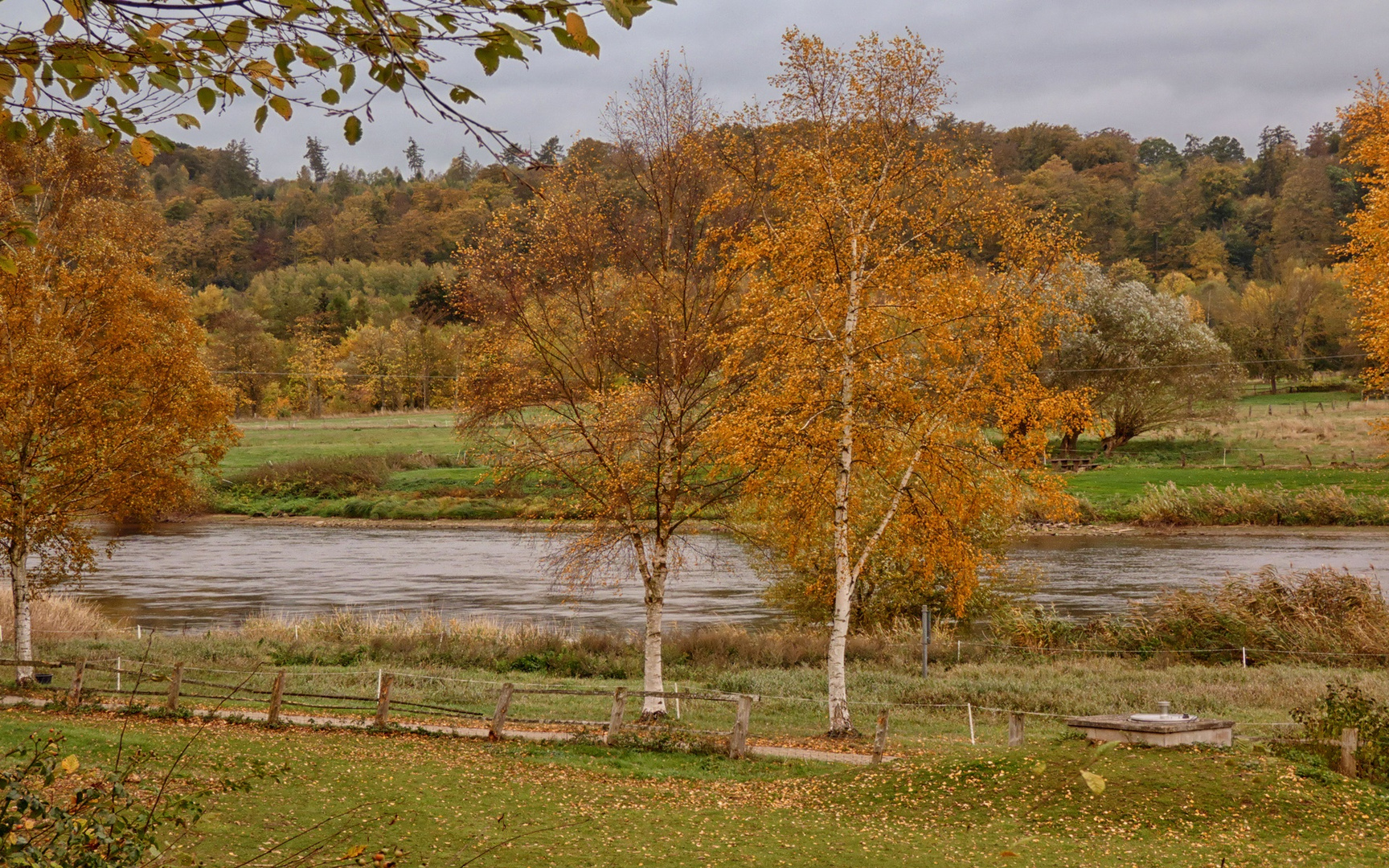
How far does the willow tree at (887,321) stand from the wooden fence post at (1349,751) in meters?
5.70

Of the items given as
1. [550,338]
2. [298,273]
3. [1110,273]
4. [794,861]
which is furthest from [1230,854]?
[298,273]

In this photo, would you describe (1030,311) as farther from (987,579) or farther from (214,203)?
(214,203)

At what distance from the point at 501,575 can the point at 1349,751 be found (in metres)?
33.0

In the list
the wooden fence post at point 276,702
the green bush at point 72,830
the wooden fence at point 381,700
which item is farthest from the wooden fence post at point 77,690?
the green bush at point 72,830

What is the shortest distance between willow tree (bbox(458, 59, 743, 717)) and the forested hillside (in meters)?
0.93

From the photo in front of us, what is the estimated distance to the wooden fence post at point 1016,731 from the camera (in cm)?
1475

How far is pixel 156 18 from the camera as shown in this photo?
3379mm

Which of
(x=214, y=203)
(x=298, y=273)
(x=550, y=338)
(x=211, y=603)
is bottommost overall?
(x=211, y=603)

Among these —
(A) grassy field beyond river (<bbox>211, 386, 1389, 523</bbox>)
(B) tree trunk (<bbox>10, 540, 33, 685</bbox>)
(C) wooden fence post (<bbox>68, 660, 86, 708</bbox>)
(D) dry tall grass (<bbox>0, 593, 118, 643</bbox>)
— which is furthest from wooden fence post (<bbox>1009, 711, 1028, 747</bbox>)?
(A) grassy field beyond river (<bbox>211, 386, 1389, 523</bbox>)

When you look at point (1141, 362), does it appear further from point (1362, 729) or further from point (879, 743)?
point (879, 743)

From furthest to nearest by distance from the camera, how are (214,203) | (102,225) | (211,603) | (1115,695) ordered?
(214,203)
(211,603)
(102,225)
(1115,695)

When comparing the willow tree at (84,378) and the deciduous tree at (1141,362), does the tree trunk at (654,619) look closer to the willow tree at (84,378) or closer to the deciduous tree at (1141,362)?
the willow tree at (84,378)

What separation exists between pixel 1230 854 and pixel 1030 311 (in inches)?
374

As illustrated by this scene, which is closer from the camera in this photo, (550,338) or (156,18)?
(156,18)
